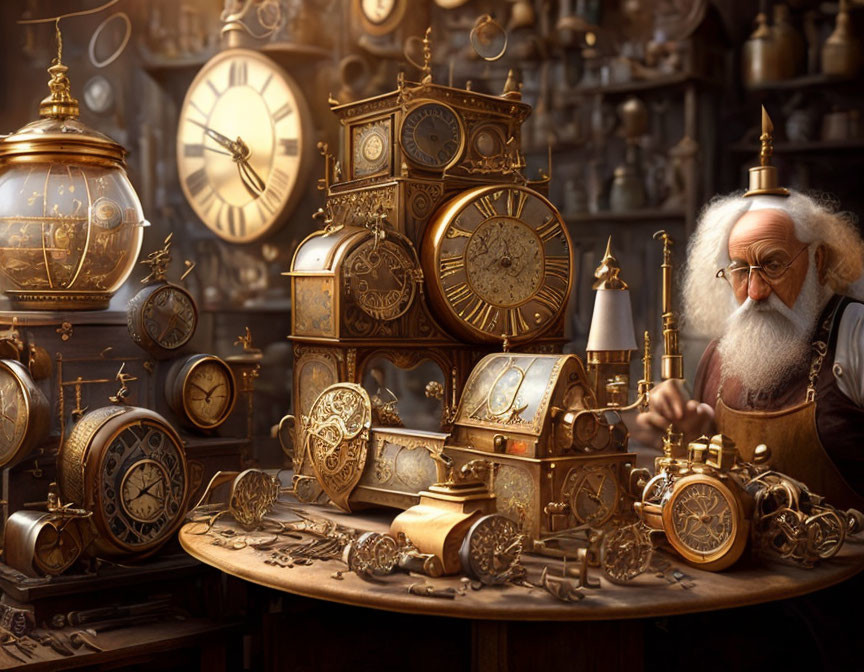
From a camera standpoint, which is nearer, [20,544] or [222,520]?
[20,544]

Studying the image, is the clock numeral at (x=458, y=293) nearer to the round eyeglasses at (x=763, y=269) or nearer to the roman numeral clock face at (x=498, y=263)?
the roman numeral clock face at (x=498, y=263)

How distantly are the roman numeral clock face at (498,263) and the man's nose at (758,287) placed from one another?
3.65 ft

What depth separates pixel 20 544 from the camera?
4.16 m

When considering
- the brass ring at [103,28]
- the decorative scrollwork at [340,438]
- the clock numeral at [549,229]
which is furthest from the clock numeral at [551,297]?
the brass ring at [103,28]

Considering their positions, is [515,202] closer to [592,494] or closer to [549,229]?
[549,229]

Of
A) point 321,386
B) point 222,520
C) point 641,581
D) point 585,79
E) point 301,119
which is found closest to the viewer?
point 641,581

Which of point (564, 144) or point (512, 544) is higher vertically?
point (564, 144)

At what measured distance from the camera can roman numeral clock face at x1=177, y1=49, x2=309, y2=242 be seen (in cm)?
748

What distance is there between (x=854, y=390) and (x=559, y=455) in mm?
1249

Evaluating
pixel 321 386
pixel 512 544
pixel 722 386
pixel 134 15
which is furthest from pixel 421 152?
pixel 134 15

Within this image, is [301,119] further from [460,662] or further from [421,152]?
[460,662]

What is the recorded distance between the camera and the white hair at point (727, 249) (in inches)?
171

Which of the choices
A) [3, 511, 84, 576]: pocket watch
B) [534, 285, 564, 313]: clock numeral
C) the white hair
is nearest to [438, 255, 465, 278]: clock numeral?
[534, 285, 564, 313]: clock numeral

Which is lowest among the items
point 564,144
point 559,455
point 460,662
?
point 460,662
